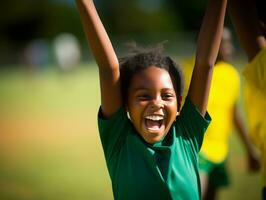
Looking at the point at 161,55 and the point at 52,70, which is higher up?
the point at 161,55

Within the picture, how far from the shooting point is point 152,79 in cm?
327

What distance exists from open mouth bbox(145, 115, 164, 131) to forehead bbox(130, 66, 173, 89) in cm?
16

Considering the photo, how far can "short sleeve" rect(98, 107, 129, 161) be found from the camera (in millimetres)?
3246

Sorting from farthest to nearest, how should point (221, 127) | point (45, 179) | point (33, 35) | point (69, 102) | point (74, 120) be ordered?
point (33, 35)
point (69, 102)
point (74, 120)
point (45, 179)
point (221, 127)

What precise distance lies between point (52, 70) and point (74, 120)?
87.1 feet

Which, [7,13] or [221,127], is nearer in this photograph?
[221,127]

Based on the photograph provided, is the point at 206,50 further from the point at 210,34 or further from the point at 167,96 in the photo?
the point at 167,96

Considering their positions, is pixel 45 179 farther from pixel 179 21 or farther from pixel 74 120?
pixel 179 21

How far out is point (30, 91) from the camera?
91.4 ft

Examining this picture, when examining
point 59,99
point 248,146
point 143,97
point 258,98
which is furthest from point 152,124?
point 59,99

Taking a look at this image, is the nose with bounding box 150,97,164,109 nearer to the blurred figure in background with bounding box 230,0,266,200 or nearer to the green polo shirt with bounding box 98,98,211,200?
the green polo shirt with bounding box 98,98,211,200

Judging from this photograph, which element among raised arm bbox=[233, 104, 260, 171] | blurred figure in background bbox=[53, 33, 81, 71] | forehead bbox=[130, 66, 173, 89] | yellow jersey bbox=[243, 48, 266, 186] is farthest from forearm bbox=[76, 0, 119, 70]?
blurred figure in background bbox=[53, 33, 81, 71]

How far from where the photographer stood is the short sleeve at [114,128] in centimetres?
325

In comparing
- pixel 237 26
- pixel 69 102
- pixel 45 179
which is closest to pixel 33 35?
pixel 69 102
